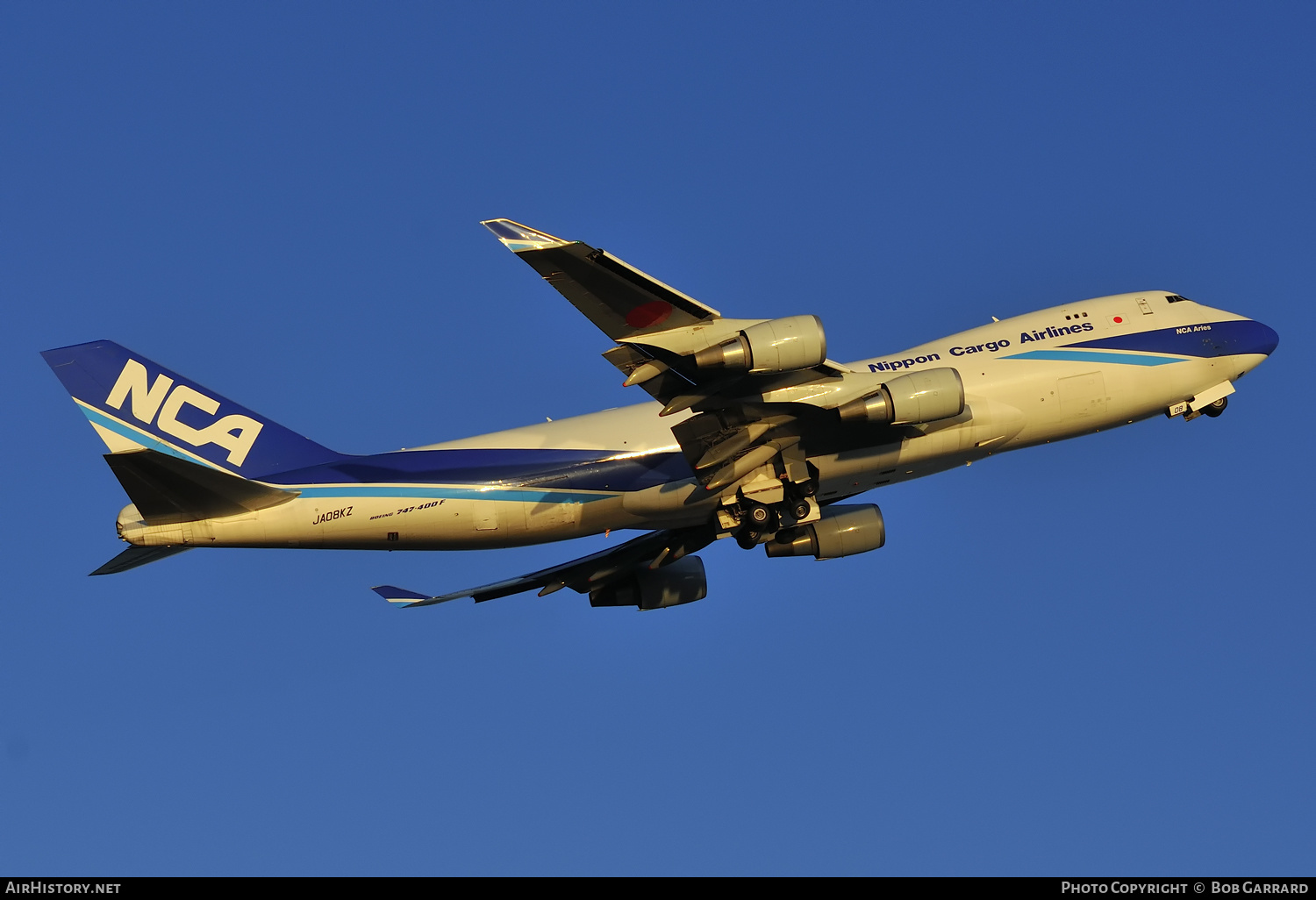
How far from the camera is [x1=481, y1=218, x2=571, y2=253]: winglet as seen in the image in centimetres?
2406

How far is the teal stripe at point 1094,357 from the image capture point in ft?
104

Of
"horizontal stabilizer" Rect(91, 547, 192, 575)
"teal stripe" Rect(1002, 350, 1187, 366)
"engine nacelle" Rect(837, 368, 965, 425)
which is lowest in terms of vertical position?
"horizontal stabilizer" Rect(91, 547, 192, 575)

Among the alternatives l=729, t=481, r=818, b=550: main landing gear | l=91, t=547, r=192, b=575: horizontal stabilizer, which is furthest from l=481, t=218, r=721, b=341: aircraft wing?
l=91, t=547, r=192, b=575: horizontal stabilizer

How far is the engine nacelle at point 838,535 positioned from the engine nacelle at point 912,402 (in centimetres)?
507

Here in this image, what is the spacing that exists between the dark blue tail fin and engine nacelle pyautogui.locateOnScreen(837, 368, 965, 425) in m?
11.7

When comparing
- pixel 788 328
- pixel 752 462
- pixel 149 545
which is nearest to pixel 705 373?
pixel 788 328

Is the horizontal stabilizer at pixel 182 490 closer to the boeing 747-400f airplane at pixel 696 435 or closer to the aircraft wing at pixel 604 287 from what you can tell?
the boeing 747-400f airplane at pixel 696 435

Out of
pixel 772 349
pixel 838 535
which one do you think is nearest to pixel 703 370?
pixel 772 349

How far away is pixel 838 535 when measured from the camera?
33.9m

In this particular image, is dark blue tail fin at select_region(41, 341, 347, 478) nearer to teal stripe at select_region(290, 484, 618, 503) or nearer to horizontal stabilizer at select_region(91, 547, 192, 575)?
teal stripe at select_region(290, 484, 618, 503)
